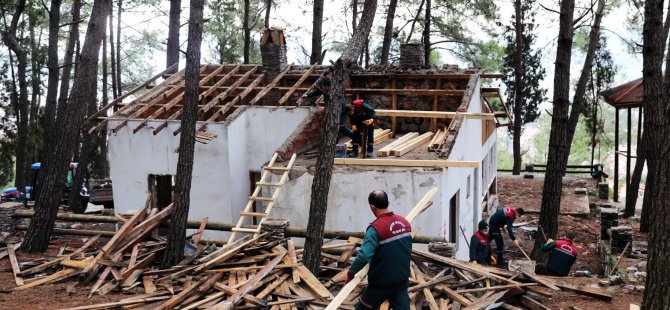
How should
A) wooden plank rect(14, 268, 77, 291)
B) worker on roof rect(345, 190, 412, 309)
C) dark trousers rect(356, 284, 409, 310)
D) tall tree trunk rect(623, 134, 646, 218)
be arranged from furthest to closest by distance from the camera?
1. tall tree trunk rect(623, 134, 646, 218)
2. wooden plank rect(14, 268, 77, 291)
3. dark trousers rect(356, 284, 409, 310)
4. worker on roof rect(345, 190, 412, 309)

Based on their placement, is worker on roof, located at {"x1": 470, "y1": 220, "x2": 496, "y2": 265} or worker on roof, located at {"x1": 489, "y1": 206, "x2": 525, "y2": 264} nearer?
worker on roof, located at {"x1": 470, "y1": 220, "x2": 496, "y2": 265}

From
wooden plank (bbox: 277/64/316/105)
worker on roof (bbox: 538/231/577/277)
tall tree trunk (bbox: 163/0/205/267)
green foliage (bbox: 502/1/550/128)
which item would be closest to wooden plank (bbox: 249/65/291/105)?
wooden plank (bbox: 277/64/316/105)

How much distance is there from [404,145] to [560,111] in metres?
3.45

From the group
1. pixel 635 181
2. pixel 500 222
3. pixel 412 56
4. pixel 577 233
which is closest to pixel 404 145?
pixel 500 222

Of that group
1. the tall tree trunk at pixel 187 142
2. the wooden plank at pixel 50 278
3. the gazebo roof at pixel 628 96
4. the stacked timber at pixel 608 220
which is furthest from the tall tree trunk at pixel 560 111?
the wooden plank at pixel 50 278

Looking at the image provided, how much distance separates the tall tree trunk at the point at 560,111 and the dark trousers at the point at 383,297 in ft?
26.3

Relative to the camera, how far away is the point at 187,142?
10.3 metres

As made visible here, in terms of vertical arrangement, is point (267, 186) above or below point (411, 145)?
below

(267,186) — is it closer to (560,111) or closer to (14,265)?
(14,265)

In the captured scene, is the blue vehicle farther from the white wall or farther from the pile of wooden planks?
the pile of wooden planks

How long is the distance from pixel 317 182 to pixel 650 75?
29.9 feet

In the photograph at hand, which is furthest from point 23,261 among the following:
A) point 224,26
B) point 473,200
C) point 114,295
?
point 224,26

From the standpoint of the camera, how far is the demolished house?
1323 centimetres

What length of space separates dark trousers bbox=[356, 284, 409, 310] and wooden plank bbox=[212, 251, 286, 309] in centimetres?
175
